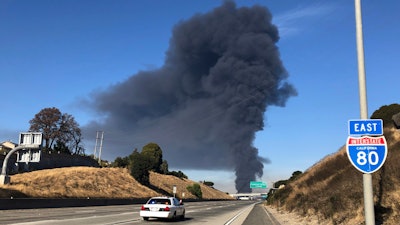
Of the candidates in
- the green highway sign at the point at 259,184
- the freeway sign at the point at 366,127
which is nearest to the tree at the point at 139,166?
the green highway sign at the point at 259,184

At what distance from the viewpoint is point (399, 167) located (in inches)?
821

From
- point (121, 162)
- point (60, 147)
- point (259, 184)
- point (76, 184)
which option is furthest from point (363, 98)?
point (259, 184)

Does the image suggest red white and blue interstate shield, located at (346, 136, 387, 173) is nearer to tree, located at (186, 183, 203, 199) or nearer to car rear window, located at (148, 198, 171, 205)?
car rear window, located at (148, 198, 171, 205)

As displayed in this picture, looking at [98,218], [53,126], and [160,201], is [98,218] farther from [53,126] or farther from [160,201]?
[53,126]

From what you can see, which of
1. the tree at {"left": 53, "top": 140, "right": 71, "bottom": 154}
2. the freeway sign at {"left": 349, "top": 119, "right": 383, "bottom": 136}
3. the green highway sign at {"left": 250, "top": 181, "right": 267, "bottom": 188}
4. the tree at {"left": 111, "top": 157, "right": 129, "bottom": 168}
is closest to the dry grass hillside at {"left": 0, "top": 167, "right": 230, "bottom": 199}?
the tree at {"left": 111, "top": 157, "right": 129, "bottom": 168}

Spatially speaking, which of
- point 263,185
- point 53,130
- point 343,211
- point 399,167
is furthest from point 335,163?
point 263,185

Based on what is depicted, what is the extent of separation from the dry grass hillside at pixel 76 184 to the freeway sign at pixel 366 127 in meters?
41.7

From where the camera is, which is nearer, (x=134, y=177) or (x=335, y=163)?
(x=335, y=163)

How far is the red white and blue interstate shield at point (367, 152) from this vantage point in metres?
8.86

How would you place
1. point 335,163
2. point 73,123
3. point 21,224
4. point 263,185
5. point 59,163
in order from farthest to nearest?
point 263,185 → point 73,123 → point 59,163 → point 335,163 → point 21,224

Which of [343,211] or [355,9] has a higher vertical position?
[355,9]

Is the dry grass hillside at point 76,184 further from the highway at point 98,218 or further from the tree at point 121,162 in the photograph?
the highway at point 98,218

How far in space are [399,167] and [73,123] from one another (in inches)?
3553

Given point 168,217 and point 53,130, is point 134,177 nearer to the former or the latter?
point 53,130
